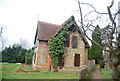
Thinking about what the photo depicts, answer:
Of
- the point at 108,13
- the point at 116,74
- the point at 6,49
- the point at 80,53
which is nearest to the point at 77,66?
the point at 80,53

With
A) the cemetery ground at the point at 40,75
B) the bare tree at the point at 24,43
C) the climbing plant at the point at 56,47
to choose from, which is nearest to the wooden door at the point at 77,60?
the climbing plant at the point at 56,47

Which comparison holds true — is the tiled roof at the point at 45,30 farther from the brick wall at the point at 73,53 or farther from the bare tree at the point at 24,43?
the bare tree at the point at 24,43

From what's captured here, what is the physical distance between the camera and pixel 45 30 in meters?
21.8

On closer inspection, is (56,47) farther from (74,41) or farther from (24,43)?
(24,43)

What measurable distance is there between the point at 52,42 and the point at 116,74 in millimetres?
10756

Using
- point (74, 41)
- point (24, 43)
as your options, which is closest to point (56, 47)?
point (74, 41)

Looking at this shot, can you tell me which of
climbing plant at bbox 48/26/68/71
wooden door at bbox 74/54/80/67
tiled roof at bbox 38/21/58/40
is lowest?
wooden door at bbox 74/54/80/67

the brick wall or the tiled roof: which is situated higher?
the tiled roof

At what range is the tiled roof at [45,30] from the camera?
67.3ft

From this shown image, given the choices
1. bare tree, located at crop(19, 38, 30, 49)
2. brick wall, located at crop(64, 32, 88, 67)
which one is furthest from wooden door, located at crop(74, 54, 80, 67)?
bare tree, located at crop(19, 38, 30, 49)

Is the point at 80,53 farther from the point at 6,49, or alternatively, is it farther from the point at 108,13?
the point at 6,49

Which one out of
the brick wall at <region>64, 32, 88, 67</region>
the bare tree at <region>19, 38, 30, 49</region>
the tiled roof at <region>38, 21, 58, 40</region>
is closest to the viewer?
the brick wall at <region>64, 32, 88, 67</region>

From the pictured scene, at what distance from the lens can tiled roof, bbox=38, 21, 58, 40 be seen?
20.5m

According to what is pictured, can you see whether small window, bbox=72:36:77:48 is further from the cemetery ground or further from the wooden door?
the cemetery ground
